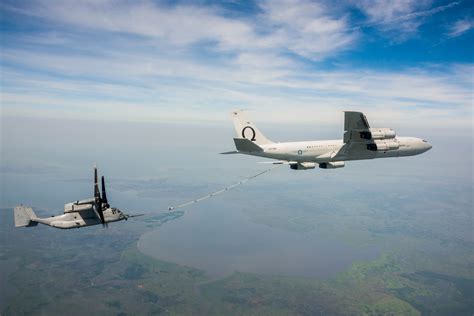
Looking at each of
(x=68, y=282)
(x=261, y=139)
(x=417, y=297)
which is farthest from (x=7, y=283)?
(x=417, y=297)

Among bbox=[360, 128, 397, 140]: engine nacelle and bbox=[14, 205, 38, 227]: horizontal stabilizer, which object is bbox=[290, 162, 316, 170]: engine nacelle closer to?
bbox=[360, 128, 397, 140]: engine nacelle

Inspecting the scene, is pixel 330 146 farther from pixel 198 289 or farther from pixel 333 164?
pixel 198 289

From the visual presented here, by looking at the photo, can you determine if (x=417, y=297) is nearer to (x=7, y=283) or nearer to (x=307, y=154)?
(x=307, y=154)

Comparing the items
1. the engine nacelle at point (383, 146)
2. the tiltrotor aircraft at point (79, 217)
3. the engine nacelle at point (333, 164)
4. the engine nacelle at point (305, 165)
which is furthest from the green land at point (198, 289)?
the tiltrotor aircraft at point (79, 217)

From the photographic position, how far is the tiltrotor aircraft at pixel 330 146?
42406 millimetres

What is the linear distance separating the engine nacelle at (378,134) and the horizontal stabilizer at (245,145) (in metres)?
15.2

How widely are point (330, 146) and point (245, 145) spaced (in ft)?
45.6

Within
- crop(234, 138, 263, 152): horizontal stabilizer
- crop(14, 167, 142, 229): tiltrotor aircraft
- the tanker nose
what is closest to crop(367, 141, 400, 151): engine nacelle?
the tanker nose

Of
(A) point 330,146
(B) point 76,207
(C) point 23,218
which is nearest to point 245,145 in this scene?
(A) point 330,146

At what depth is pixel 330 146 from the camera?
46438 mm

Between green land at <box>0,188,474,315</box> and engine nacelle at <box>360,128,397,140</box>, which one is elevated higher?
engine nacelle at <box>360,128,397,140</box>

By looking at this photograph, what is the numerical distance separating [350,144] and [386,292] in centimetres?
15676

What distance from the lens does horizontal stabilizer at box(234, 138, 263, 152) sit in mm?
41406

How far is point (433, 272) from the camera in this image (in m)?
192
